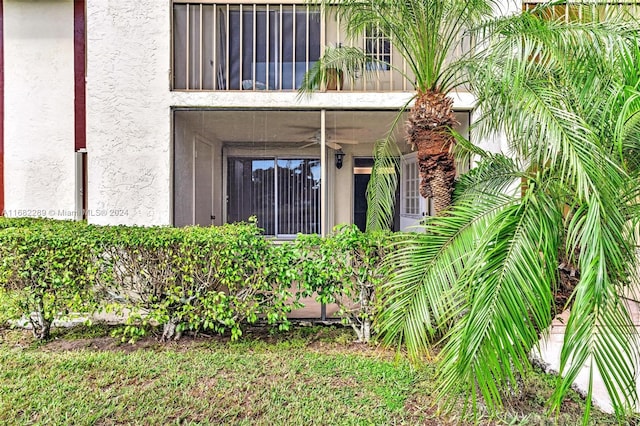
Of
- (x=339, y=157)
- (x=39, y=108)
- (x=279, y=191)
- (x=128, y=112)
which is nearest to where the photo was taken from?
(x=128, y=112)

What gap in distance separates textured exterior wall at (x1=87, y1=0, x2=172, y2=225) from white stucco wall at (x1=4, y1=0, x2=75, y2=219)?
98.2 inches

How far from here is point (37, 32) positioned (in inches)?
293

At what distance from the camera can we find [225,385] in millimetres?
3770

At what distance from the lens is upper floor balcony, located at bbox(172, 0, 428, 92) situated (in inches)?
236

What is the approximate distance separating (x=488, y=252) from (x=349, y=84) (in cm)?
460

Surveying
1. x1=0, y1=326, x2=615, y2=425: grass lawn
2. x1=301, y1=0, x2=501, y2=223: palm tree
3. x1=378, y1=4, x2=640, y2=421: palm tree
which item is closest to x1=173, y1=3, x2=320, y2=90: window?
x1=301, y1=0, x2=501, y2=223: palm tree

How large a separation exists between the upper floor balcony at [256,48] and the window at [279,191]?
3170 mm

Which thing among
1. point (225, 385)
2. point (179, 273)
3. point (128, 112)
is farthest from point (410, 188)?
point (225, 385)

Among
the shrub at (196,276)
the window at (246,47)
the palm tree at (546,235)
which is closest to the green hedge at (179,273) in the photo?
the shrub at (196,276)

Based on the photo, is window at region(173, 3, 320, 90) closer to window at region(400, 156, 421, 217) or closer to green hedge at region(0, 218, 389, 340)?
green hedge at region(0, 218, 389, 340)

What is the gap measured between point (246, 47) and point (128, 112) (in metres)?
2.22

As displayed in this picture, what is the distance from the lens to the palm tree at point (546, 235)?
2.02 metres

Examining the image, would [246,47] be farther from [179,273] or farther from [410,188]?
[410,188]

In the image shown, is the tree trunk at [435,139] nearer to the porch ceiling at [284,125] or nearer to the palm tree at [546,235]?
the palm tree at [546,235]
